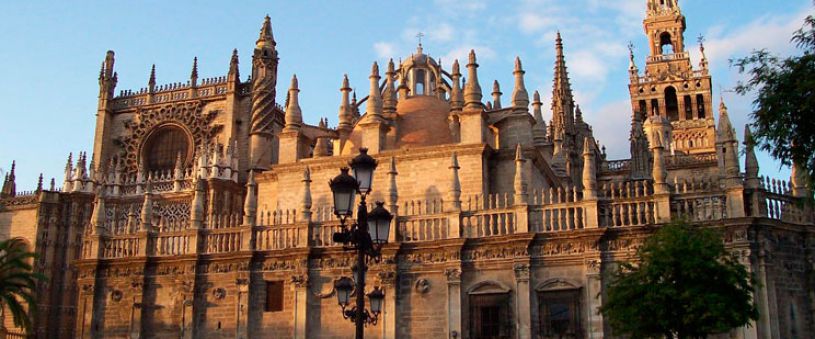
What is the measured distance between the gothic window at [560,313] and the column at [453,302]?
215cm

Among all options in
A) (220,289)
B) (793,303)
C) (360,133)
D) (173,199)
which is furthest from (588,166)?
(173,199)

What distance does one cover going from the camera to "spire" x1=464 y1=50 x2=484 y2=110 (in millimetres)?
26828

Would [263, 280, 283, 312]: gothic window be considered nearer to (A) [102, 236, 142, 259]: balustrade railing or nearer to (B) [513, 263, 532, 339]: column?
(A) [102, 236, 142, 259]: balustrade railing

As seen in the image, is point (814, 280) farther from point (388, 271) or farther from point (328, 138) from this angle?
point (328, 138)

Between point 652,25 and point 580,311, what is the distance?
50.2 meters

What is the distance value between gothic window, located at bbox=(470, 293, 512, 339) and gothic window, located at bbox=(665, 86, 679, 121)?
44389 mm

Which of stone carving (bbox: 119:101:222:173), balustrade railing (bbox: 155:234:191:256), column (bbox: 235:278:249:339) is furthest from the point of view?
stone carving (bbox: 119:101:222:173)

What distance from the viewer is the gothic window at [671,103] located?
206 ft

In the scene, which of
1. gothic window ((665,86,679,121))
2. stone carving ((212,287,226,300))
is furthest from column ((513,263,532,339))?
gothic window ((665,86,679,121))

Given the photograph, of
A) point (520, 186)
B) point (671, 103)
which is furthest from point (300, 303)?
point (671, 103)

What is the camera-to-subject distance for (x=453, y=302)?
2261 centimetres

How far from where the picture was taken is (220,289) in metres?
25.2

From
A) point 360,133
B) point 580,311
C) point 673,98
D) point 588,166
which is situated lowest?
point 580,311

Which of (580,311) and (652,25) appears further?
(652,25)
